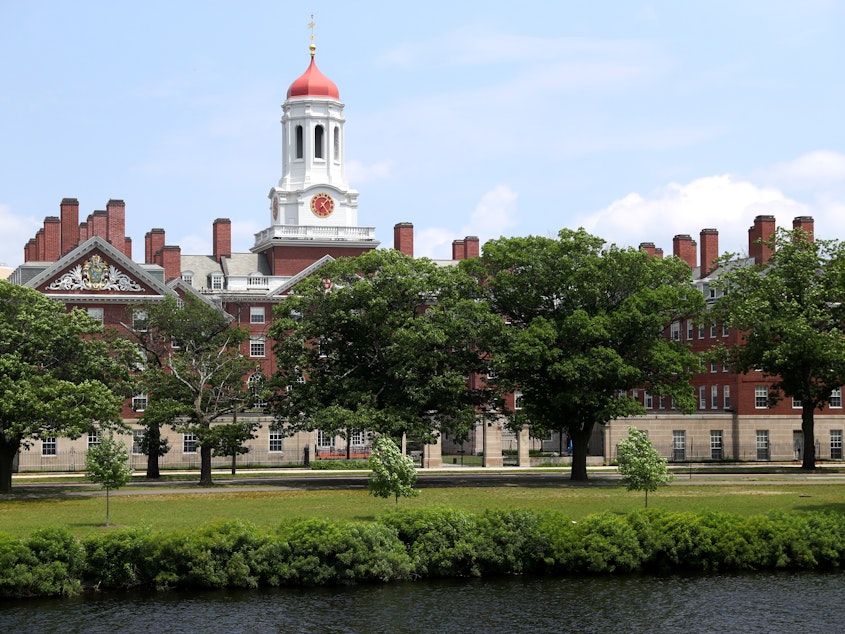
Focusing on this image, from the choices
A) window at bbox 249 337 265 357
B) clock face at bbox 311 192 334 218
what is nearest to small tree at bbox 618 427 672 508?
window at bbox 249 337 265 357

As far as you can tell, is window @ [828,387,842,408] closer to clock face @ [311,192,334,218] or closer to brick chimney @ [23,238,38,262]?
clock face @ [311,192,334,218]

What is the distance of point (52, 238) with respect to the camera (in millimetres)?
98375

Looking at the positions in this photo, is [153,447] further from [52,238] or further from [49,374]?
[52,238]

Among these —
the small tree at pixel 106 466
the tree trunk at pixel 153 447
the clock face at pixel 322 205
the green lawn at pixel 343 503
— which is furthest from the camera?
the clock face at pixel 322 205

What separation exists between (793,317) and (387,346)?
23440 millimetres

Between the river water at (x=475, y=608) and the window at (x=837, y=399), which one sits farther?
the window at (x=837, y=399)

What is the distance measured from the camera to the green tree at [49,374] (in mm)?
52750

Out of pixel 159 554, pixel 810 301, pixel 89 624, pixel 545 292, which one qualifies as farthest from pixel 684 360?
pixel 89 624

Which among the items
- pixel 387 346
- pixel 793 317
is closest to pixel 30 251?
pixel 387 346

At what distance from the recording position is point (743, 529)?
4012cm

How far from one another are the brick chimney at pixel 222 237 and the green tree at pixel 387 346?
46002mm

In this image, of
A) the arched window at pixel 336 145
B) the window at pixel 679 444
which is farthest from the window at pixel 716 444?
the arched window at pixel 336 145

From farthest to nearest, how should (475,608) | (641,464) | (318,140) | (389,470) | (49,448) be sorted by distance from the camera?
(318,140)
(49,448)
(641,464)
(389,470)
(475,608)

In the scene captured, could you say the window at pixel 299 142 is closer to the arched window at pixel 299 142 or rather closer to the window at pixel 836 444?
the arched window at pixel 299 142
